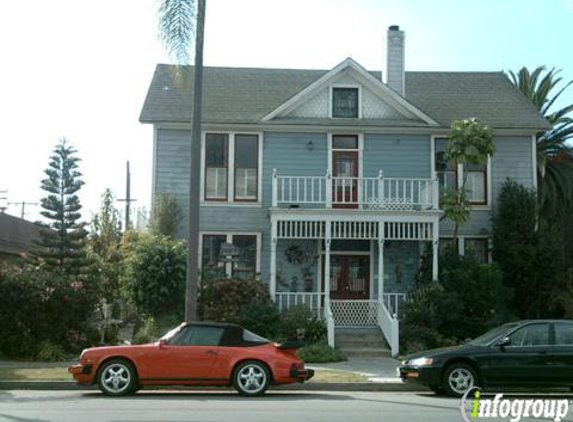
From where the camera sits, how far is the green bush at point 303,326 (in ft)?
65.7

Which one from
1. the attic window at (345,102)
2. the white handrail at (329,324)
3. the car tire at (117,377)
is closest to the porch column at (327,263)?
the white handrail at (329,324)

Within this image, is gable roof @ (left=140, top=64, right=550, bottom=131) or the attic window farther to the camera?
the attic window

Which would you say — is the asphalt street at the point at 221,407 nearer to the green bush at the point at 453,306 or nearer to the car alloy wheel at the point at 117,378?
the car alloy wheel at the point at 117,378

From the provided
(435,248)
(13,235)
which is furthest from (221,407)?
(13,235)

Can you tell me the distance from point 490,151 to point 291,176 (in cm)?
580

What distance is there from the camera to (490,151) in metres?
21.3

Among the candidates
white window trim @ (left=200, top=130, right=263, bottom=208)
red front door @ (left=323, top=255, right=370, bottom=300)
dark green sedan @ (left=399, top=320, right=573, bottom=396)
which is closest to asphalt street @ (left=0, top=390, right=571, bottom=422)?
dark green sedan @ (left=399, top=320, right=573, bottom=396)

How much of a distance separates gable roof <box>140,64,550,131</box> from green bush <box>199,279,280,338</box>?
17.5 feet

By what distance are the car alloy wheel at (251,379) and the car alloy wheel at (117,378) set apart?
5.84 feet

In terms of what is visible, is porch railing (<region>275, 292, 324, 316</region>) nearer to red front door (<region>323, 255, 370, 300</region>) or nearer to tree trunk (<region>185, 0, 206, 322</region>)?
red front door (<region>323, 255, 370, 300</region>)

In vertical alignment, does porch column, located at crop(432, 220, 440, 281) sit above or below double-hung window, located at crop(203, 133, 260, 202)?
below

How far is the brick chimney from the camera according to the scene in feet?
81.7

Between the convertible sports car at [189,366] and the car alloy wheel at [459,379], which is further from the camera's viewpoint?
the car alloy wheel at [459,379]

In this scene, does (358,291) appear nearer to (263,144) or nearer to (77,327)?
(263,144)
